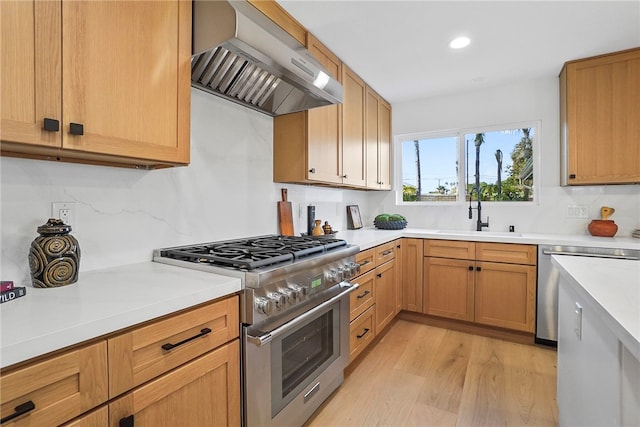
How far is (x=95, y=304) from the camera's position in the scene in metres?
0.91

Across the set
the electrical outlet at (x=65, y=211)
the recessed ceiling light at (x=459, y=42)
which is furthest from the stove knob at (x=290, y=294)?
the recessed ceiling light at (x=459, y=42)

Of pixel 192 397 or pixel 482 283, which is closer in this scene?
pixel 192 397

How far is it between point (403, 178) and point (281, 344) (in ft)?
9.44

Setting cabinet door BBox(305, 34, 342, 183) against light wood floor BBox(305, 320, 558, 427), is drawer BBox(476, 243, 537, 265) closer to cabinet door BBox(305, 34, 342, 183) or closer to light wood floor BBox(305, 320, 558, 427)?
light wood floor BBox(305, 320, 558, 427)

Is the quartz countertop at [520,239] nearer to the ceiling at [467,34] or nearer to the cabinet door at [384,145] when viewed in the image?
the cabinet door at [384,145]

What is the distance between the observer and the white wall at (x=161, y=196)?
115 centimetres

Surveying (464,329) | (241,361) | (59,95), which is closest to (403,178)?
(464,329)

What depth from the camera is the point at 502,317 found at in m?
2.69

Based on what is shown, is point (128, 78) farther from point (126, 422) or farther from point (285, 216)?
point (285, 216)

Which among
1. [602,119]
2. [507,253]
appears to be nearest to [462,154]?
[602,119]

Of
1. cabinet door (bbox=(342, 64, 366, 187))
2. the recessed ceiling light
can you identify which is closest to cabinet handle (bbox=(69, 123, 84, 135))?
cabinet door (bbox=(342, 64, 366, 187))

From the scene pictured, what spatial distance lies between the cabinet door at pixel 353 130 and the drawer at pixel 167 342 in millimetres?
1731

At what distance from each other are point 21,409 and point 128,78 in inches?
40.7

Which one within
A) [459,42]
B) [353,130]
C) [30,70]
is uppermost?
[459,42]
